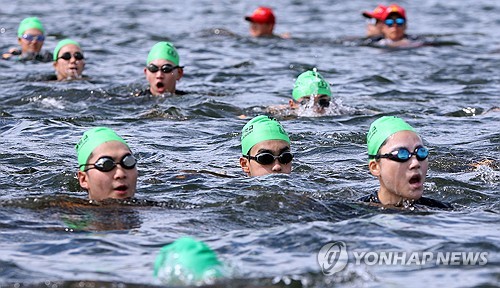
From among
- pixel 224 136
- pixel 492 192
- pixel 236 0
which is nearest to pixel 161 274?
pixel 492 192

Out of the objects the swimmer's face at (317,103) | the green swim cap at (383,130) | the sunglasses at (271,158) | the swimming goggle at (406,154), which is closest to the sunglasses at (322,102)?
the swimmer's face at (317,103)

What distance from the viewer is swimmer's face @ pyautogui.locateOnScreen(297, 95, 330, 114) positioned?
48.3 ft

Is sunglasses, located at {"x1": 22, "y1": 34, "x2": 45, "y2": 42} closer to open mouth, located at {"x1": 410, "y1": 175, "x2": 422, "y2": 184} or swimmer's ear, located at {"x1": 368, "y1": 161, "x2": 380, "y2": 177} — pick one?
swimmer's ear, located at {"x1": 368, "y1": 161, "x2": 380, "y2": 177}

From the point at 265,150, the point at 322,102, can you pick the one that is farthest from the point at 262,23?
the point at 265,150

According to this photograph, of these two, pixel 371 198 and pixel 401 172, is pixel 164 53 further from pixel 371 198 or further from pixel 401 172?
pixel 401 172

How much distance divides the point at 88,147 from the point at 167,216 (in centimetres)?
105

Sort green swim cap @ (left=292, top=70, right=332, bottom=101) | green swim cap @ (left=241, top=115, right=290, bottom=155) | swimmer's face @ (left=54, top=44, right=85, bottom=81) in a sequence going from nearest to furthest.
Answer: green swim cap @ (left=241, top=115, right=290, bottom=155) → green swim cap @ (left=292, top=70, right=332, bottom=101) → swimmer's face @ (left=54, top=44, right=85, bottom=81)

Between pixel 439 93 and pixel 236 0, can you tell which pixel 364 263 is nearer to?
pixel 439 93

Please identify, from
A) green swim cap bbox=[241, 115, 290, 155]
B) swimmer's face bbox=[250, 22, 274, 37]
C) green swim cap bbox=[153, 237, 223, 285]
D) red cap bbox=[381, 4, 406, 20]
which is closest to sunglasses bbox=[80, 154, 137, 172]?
green swim cap bbox=[241, 115, 290, 155]

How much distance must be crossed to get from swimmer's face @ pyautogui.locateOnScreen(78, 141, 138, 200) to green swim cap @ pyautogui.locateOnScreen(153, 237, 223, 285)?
9.40 feet

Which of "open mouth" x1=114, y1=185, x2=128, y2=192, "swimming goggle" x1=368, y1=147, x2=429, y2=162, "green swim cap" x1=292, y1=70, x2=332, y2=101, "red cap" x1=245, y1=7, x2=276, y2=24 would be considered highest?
"red cap" x1=245, y1=7, x2=276, y2=24

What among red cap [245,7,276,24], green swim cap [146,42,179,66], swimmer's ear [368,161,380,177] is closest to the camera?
swimmer's ear [368,161,380,177]

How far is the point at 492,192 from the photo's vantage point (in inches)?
419

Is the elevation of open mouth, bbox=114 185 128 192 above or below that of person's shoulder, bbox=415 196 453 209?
above
